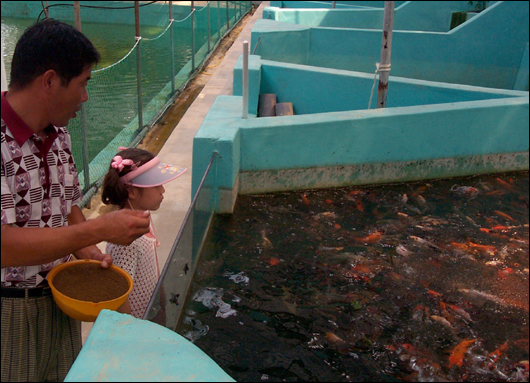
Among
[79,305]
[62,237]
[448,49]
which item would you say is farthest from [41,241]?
[448,49]

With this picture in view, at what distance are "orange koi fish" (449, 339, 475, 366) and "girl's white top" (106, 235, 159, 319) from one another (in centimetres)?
202

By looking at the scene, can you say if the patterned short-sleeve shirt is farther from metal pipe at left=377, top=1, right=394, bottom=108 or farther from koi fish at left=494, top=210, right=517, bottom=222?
metal pipe at left=377, top=1, right=394, bottom=108

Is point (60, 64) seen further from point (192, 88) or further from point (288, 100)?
point (192, 88)

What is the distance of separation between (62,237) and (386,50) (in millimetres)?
5268

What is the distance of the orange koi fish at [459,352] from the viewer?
3.36 meters

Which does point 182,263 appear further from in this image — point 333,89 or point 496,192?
point 333,89

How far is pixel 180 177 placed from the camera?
575 centimetres

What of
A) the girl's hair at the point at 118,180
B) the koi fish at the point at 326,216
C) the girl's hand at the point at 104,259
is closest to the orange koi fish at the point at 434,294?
the koi fish at the point at 326,216

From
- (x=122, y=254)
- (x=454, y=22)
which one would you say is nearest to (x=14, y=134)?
(x=122, y=254)

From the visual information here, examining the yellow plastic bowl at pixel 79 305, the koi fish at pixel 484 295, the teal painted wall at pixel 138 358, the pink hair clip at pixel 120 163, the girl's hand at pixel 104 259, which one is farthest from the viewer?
the koi fish at pixel 484 295

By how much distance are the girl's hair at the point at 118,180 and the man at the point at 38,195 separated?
683mm

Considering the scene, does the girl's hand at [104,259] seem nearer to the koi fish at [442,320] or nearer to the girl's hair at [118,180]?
the girl's hair at [118,180]

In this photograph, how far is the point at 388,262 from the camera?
447 centimetres

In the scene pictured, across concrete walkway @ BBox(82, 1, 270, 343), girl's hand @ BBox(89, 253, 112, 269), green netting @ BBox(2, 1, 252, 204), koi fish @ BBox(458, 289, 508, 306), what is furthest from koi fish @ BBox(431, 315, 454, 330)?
green netting @ BBox(2, 1, 252, 204)
